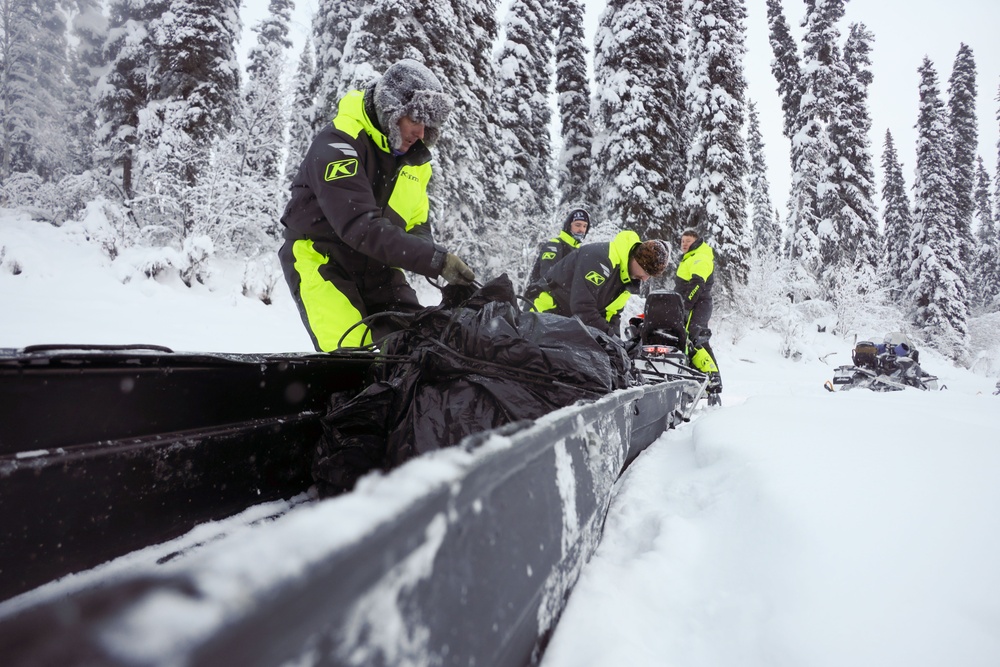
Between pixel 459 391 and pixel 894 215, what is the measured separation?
3799 centimetres

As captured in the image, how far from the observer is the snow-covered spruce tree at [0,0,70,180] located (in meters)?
17.7

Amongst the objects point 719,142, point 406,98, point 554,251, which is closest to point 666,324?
point 554,251

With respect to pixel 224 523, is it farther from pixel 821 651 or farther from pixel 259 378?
pixel 821 651

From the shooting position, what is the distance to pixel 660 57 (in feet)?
46.7

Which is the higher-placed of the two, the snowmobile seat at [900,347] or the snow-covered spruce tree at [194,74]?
the snow-covered spruce tree at [194,74]

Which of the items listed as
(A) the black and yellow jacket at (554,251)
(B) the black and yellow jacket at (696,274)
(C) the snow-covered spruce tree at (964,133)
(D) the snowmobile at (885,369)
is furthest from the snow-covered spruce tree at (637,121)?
(C) the snow-covered spruce tree at (964,133)

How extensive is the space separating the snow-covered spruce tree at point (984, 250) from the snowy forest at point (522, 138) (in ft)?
25.3

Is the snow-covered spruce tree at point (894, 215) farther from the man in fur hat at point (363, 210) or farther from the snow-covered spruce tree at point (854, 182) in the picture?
the man in fur hat at point (363, 210)

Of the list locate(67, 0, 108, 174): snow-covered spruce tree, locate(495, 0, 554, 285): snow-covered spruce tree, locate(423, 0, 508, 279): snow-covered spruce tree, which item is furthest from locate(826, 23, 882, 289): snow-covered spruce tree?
locate(67, 0, 108, 174): snow-covered spruce tree

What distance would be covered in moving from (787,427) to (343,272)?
193 cm

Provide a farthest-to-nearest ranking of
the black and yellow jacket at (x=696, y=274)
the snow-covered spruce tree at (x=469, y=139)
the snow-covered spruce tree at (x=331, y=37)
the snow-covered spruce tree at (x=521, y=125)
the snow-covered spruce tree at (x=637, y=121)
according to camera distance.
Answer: the snow-covered spruce tree at (x=521, y=125) < the snow-covered spruce tree at (x=637, y=121) < the snow-covered spruce tree at (x=331, y=37) < the snow-covered spruce tree at (x=469, y=139) < the black and yellow jacket at (x=696, y=274)

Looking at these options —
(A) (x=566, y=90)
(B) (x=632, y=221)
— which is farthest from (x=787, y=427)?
(A) (x=566, y=90)

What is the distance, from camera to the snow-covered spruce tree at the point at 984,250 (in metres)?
30.6

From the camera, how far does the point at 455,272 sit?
1960 mm
